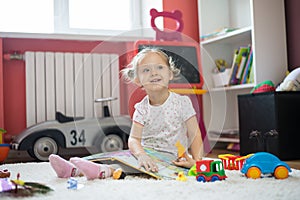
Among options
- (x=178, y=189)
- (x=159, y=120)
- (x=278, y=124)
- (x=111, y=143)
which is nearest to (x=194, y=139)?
(x=159, y=120)

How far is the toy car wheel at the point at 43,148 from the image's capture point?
251 centimetres

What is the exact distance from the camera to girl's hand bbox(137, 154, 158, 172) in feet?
4.72

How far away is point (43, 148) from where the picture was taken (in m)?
2.53

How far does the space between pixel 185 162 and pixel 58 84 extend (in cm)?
148

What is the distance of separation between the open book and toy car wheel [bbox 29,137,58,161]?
996mm

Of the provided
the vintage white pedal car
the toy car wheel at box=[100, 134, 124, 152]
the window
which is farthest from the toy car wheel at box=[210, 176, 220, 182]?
the window

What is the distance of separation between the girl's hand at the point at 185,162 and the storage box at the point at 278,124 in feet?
2.22

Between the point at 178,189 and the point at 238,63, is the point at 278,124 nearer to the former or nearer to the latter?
the point at 238,63

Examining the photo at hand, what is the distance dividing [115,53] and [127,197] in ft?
3.05

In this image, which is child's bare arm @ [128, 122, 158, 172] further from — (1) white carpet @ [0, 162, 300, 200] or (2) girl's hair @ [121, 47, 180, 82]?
(2) girl's hair @ [121, 47, 180, 82]

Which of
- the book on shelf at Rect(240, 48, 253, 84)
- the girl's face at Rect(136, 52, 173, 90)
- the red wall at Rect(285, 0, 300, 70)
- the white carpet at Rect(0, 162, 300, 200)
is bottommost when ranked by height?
the white carpet at Rect(0, 162, 300, 200)

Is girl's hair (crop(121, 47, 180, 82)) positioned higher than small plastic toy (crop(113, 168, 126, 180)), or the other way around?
girl's hair (crop(121, 47, 180, 82))

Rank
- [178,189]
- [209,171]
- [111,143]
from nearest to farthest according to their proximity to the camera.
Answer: [178,189] < [209,171] < [111,143]

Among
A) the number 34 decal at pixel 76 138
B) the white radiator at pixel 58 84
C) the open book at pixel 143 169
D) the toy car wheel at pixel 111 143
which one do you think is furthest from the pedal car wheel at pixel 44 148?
the open book at pixel 143 169
